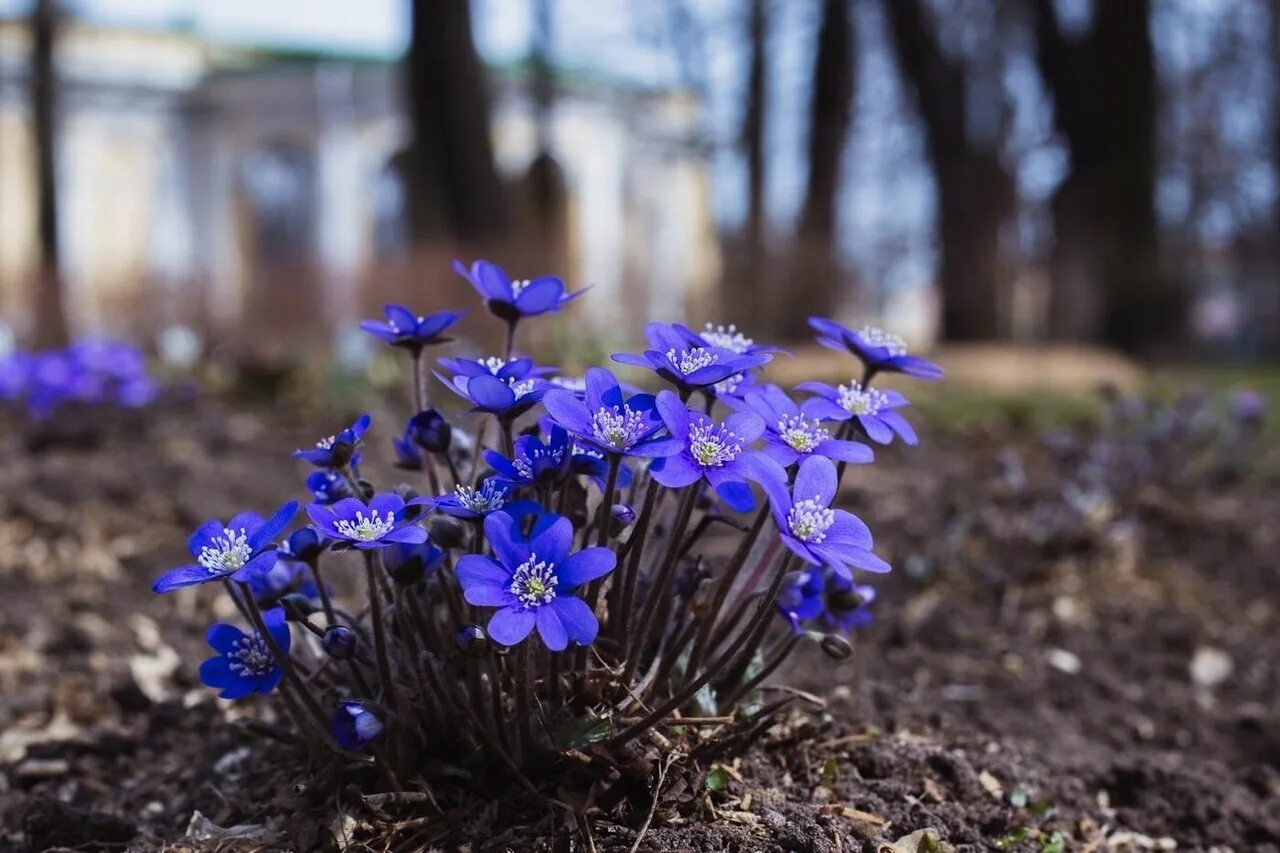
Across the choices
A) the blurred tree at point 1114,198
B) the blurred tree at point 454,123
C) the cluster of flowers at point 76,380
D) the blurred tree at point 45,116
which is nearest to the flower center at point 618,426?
the cluster of flowers at point 76,380

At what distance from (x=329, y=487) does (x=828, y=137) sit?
13790 millimetres

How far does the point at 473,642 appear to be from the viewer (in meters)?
1.32

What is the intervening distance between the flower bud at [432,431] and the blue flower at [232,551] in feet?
0.60

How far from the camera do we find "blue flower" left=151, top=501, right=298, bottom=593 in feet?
4.32

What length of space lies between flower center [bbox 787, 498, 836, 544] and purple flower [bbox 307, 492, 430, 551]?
1.41ft

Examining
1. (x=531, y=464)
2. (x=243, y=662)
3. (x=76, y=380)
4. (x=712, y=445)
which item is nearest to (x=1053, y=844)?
(x=712, y=445)

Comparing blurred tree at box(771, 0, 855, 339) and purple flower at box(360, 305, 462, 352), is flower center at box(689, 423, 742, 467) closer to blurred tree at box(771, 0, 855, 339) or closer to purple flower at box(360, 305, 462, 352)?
purple flower at box(360, 305, 462, 352)

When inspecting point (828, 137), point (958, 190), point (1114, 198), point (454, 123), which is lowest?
point (1114, 198)

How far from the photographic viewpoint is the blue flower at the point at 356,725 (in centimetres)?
139

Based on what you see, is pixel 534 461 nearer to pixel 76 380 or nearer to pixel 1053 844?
pixel 1053 844

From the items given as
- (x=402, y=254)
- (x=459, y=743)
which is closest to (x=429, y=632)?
(x=459, y=743)

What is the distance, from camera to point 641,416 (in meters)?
1.32

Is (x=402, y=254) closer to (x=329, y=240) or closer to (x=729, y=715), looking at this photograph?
(x=729, y=715)

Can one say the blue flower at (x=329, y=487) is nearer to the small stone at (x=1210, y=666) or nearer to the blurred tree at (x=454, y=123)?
the small stone at (x=1210, y=666)
